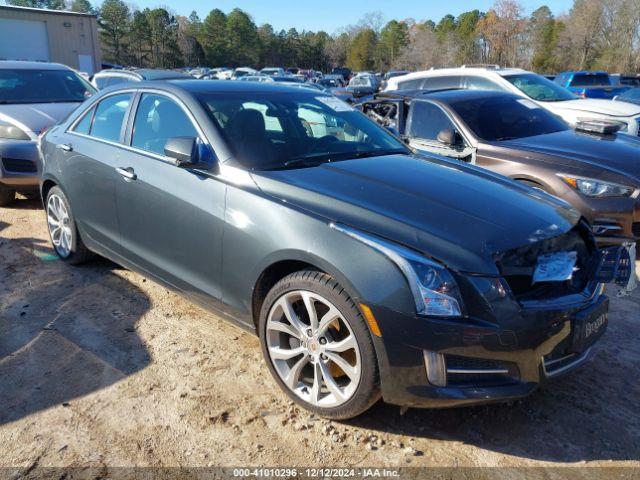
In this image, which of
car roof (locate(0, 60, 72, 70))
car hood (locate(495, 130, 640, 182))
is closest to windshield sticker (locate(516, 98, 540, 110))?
car hood (locate(495, 130, 640, 182))

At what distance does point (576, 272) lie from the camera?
2863 mm

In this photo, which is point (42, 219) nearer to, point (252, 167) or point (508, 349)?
point (252, 167)

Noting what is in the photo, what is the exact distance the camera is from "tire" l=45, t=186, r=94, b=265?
15.2 feet

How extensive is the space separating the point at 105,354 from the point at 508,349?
7.94 ft

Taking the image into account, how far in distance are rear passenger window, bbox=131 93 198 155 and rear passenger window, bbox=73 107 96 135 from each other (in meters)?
0.80

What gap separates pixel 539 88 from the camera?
9.71 m

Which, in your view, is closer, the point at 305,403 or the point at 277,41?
the point at 305,403

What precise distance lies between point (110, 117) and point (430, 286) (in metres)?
3.04

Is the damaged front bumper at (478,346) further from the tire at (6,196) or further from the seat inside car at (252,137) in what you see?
the tire at (6,196)

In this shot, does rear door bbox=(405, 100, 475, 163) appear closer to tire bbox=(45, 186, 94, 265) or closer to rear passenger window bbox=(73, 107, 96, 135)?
rear passenger window bbox=(73, 107, 96, 135)

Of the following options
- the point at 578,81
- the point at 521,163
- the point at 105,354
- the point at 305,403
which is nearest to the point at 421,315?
the point at 305,403

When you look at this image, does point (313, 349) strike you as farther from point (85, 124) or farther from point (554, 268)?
point (85, 124)

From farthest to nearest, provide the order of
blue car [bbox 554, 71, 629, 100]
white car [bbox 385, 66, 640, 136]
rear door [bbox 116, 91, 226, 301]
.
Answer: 1. blue car [bbox 554, 71, 629, 100]
2. white car [bbox 385, 66, 640, 136]
3. rear door [bbox 116, 91, 226, 301]

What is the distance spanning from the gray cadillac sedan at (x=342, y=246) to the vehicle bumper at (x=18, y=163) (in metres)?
2.99
